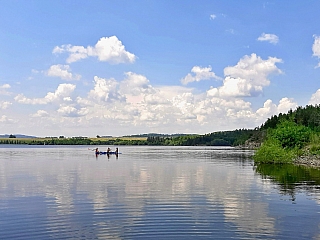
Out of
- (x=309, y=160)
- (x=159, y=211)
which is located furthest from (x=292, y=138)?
(x=159, y=211)

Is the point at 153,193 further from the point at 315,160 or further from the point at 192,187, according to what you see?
the point at 315,160

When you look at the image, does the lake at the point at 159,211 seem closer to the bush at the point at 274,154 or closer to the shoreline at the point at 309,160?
the shoreline at the point at 309,160

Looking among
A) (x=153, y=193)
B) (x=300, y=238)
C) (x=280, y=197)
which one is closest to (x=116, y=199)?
(x=153, y=193)

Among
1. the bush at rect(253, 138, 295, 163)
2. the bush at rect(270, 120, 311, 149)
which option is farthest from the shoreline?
the bush at rect(270, 120, 311, 149)

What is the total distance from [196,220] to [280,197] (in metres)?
10.7

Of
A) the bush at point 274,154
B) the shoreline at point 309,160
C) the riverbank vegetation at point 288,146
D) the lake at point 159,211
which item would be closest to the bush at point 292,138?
the riverbank vegetation at point 288,146

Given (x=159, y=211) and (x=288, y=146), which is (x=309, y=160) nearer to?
(x=288, y=146)

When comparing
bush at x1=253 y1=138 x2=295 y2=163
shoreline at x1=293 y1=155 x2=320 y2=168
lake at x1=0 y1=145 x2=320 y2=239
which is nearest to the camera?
lake at x1=0 y1=145 x2=320 y2=239

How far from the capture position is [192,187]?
114ft

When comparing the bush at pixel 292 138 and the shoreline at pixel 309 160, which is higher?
the bush at pixel 292 138

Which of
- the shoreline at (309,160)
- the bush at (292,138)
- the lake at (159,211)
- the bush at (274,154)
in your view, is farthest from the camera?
the bush at (292,138)

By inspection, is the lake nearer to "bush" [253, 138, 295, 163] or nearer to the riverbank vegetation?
"bush" [253, 138, 295, 163]

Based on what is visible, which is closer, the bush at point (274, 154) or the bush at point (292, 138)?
the bush at point (274, 154)

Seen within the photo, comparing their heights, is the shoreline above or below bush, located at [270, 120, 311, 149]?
below
